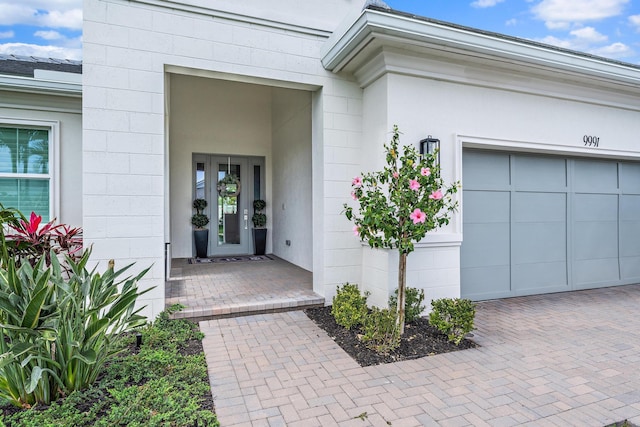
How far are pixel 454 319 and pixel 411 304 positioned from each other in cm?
59

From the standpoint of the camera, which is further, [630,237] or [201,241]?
[201,241]

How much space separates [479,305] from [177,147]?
7.07 m

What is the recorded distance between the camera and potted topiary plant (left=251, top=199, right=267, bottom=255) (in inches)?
348

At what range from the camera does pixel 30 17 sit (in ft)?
42.2

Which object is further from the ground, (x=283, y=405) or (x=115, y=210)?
(x=115, y=210)

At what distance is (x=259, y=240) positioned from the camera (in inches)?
348

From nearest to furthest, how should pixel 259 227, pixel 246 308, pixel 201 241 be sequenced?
1. pixel 246 308
2. pixel 201 241
3. pixel 259 227

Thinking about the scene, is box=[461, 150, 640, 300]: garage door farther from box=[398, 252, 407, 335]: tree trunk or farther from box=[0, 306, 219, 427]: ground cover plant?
box=[0, 306, 219, 427]: ground cover plant

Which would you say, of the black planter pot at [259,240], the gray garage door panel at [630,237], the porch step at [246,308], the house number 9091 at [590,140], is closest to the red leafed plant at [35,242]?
the porch step at [246,308]

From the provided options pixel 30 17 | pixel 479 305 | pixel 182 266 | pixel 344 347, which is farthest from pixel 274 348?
pixel 30 17

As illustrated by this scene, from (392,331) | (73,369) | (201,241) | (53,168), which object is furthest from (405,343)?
(201,241)

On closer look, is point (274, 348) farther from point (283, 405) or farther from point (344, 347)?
point (283, 405)

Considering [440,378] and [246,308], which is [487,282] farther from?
[246,308]

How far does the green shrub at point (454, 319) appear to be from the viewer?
141 inches
